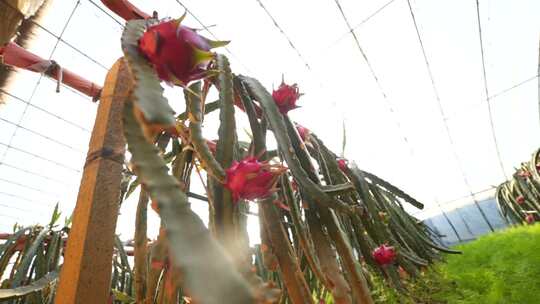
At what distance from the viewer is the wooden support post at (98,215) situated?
0.47 metres

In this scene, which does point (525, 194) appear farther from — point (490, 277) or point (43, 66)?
point (43, 66)

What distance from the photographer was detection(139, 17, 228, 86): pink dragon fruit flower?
0.41 m

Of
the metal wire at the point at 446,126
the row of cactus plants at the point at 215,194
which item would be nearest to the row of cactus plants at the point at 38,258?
the row of cactus plants at the point at 215,194

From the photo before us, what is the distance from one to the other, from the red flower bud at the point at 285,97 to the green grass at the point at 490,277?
689 millimetres

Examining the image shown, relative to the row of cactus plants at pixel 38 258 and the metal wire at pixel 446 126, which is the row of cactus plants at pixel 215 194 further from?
the metal wire at pixel 446 126

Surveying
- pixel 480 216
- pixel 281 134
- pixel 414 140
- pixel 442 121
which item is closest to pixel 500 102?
pixel 442 121

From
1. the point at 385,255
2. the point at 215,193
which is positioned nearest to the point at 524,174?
the point at 385,255

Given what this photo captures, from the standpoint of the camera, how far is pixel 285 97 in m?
0.75

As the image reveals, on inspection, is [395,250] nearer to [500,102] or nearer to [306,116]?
[306,116]

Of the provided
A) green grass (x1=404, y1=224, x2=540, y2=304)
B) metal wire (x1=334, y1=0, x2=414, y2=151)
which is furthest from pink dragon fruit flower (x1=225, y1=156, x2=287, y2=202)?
metal wire (x1=334, y1=0, x2=414, y2=151)

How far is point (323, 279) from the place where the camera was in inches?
20.3

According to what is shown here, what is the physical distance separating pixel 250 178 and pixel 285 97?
0.33 m

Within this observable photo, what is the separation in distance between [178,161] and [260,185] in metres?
0.26

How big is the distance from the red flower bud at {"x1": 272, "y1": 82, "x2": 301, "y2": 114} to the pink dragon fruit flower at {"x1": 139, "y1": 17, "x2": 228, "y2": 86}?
1.08ft
